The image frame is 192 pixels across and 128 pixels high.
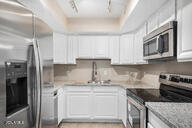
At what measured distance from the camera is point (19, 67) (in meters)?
1.04

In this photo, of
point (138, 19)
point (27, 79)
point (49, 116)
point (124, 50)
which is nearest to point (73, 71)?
point (124, 50)

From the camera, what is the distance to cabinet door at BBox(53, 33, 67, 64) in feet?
12.7

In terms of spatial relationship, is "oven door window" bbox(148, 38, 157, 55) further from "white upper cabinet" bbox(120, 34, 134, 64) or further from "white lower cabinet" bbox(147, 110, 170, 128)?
"white upper cabinet" bbox(120, 34, 134, 64)

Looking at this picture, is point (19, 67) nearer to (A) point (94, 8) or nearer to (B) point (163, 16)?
(B) point (163, 16)

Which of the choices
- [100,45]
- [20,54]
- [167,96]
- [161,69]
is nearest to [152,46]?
[167,96]

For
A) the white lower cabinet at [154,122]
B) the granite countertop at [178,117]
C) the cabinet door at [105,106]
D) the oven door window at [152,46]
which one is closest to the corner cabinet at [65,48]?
the cabinet door at [105,106]

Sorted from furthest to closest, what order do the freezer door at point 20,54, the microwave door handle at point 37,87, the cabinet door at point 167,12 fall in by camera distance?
1. the cabinet door at point 167,12
2. the microwave door handle at point 37,87
3. the freezer door at point 20,54

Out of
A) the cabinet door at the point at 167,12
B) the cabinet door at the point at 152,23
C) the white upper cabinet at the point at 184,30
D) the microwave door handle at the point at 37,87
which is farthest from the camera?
the cabinet door at the point at 152,23

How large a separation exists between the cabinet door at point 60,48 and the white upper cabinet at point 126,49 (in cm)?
142

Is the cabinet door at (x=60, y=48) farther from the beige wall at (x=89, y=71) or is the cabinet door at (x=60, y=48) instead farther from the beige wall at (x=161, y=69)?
the beige wall at (x=161, y=69)

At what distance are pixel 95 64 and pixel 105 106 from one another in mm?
1209

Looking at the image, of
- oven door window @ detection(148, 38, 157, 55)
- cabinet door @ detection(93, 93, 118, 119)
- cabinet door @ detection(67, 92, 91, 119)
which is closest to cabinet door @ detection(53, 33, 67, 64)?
cabinet door @ detection(67, 92, 91, 119)

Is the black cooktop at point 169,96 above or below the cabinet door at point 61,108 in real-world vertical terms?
above

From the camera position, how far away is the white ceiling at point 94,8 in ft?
10.3
